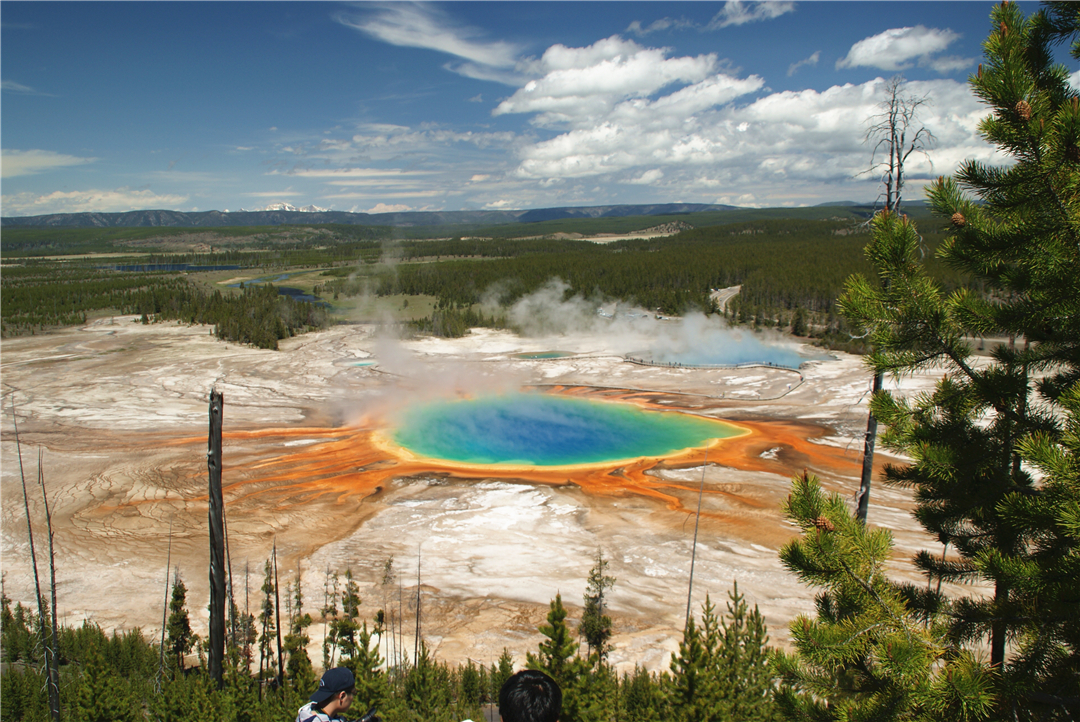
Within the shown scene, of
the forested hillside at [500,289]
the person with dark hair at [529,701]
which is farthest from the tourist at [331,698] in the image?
the forested hillside at [500,289]

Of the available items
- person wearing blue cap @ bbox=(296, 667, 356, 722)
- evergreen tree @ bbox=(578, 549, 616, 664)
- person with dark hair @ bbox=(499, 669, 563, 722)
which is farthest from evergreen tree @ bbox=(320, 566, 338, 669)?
person with dark hair @ bbox=(499, 669, 563, 722)

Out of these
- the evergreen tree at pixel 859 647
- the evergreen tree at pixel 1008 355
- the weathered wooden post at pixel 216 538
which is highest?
the evergreen tree at pixel 1008 355

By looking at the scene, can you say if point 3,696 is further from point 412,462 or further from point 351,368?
point 351,368

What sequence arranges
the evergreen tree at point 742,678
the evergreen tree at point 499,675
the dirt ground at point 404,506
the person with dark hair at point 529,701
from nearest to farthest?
the person with dark hair at point 529,701 → the evergreen tree at point 742,678 → the evergreen tree at point 499,675 → the dirt ground at point 404,506

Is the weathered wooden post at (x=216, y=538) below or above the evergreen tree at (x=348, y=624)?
above

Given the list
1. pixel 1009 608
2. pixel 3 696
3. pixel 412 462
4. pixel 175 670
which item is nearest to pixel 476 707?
pixel 175 670

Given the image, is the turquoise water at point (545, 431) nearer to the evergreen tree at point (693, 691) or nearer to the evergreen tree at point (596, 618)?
the evergreen tree at point (596, 618)

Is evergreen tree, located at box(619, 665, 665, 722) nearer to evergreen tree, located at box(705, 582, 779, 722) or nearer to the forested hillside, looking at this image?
evergreen tree, located at box(705, 582, 779, 722)
